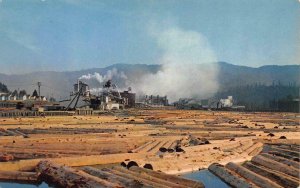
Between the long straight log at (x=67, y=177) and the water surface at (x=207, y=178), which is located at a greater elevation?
the long straight log at (x=67, y=177)

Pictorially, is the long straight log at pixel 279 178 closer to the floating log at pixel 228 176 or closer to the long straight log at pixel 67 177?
the floating log at pixel 228 176

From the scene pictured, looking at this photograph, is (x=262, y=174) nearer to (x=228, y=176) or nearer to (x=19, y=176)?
(x=228, y=176)

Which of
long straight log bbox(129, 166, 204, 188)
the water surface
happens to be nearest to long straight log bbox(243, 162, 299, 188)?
the water surface

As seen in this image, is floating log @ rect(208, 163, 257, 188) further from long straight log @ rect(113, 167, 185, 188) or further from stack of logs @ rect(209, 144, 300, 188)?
long straight log @ rect(113, 167, 185, 188)

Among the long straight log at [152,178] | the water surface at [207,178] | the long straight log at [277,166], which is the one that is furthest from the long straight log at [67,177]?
the long straight log at [277,166]

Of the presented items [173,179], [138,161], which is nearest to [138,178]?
[173,179]

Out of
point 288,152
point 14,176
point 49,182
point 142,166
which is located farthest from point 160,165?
point 288,152

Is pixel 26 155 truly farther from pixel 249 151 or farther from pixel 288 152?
pixel 288 152
